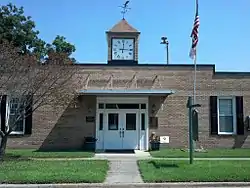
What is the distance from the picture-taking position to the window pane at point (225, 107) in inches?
937

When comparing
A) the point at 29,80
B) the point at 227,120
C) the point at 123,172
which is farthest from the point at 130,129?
the point at 123,172

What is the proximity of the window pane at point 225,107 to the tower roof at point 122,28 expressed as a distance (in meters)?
7.50

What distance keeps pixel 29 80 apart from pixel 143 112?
8.49m

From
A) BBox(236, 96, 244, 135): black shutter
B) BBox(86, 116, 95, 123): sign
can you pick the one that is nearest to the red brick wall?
BBox(86, 116, 95, 123): sign

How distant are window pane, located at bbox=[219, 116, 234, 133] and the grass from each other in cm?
854

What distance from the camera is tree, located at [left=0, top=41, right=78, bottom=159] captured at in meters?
16.6

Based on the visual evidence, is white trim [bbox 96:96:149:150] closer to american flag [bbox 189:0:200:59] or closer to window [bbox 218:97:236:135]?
american flag [bbox 189:0:200:59]

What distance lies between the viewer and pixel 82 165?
14.7 meters

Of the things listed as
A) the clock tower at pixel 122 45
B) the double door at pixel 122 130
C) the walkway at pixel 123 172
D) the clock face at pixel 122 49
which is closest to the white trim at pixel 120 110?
the double door at pixel 122 130

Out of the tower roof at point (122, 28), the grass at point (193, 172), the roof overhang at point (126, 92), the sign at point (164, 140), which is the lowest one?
the grass at point (193, 172)

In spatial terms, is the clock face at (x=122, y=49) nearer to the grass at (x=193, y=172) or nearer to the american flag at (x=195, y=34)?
the american flag at (x=195, y=34)

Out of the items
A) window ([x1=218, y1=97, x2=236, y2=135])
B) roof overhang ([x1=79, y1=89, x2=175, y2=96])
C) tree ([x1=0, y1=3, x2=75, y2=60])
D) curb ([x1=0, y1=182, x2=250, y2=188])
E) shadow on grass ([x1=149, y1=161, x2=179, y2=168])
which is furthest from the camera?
tree ([x1=0, y1=3, x2=75, y2=60])

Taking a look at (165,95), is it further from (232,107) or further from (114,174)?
(114,174)

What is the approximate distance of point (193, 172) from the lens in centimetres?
1286
